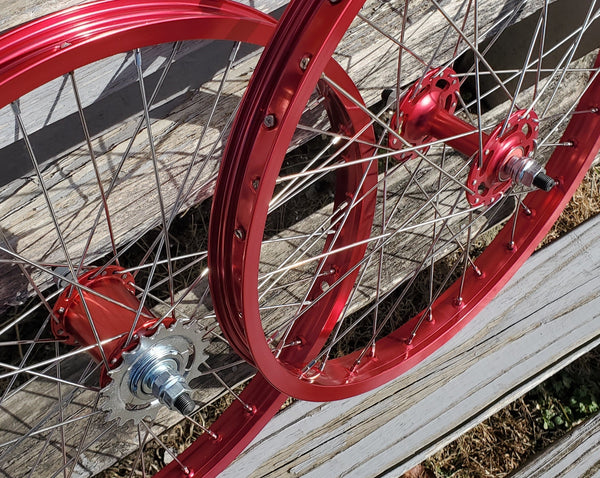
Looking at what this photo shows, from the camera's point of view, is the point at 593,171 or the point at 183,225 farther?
the point at 593,171

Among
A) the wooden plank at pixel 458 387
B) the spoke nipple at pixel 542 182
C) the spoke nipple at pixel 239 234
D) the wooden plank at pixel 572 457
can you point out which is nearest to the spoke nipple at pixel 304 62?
the spoke nipple at pixel 239 234

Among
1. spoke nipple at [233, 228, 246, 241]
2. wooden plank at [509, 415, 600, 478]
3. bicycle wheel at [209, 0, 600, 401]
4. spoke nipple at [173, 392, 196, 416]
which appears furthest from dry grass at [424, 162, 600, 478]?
spoke nipple at [233, 228, 246, 241]

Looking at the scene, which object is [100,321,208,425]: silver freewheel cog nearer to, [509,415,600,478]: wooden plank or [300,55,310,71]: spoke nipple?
[300,55,310,71]: spoke nipple

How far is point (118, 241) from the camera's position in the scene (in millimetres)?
1227

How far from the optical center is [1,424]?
1.23 m

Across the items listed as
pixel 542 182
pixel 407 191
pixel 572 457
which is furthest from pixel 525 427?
pixel 542 182

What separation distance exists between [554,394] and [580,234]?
36 cm

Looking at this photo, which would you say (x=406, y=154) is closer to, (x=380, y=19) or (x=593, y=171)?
(x=380, y=19)

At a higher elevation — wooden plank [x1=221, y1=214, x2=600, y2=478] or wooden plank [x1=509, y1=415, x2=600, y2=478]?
wooden plank [x1=221, y1=214, x2=600, y2=478]

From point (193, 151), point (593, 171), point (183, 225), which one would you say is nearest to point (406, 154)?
point (193, 151)

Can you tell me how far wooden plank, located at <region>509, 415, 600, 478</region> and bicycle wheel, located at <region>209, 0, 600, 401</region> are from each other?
286 millimetres

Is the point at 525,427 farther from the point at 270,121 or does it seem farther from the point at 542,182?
the point at 270,121

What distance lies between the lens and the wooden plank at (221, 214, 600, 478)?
4.42 ft

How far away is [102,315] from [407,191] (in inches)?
23.9
